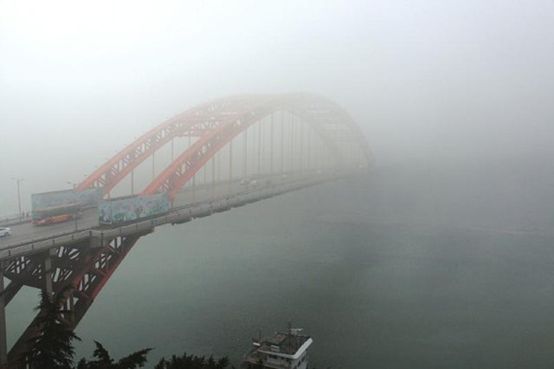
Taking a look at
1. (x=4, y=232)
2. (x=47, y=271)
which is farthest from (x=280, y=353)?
(x=4, y=232)

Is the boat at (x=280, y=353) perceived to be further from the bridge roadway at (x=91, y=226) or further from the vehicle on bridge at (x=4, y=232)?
the vehicle on bridge at (x=4, y=232)

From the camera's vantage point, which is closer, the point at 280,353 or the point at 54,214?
the point at 280,353

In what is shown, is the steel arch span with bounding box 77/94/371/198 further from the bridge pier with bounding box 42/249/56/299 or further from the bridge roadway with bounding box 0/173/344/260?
the bridge pier with bounding box 42/249/56/299

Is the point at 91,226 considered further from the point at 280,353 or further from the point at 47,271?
the point at 280,353

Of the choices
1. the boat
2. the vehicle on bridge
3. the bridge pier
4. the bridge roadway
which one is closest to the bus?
the bridge roadway

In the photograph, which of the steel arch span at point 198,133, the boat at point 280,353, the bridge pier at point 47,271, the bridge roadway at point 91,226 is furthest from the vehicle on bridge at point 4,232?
the boat at point 280,353

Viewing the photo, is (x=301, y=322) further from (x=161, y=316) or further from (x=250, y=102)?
(x=250, y=102)
